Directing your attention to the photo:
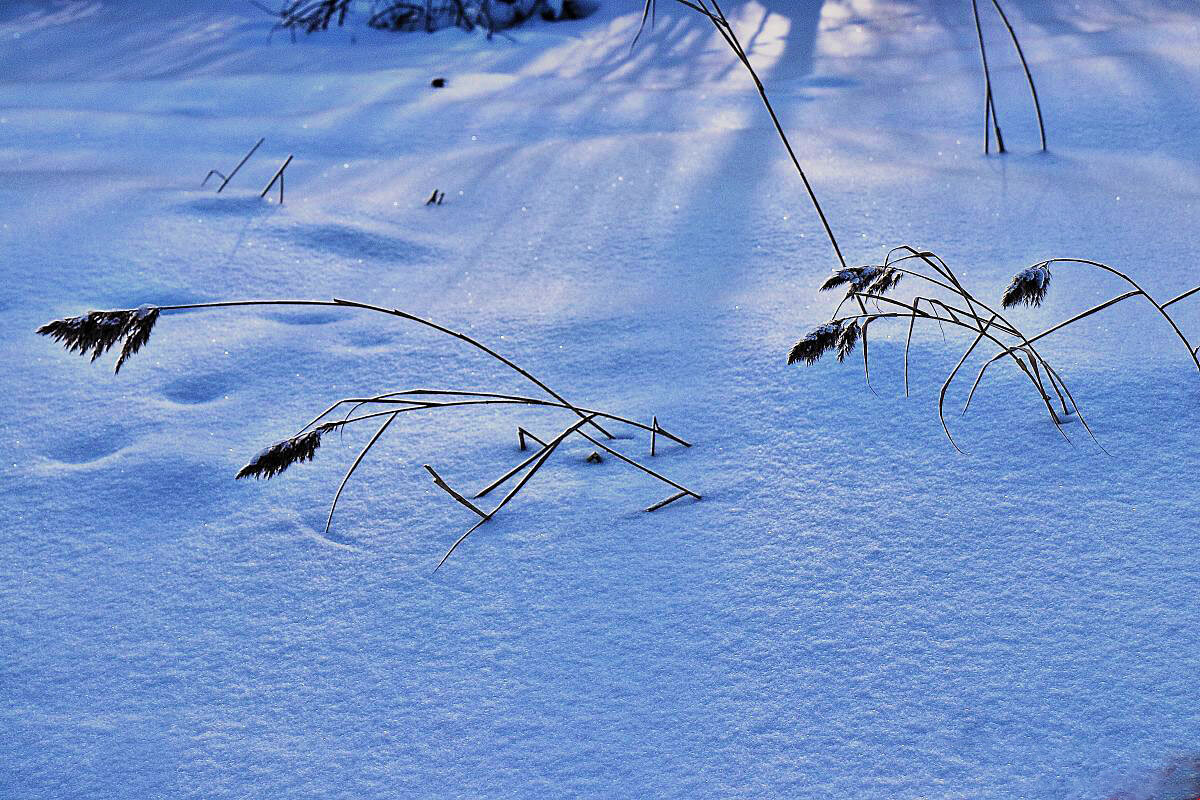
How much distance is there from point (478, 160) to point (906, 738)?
6.02ft

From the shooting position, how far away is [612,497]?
1104mm

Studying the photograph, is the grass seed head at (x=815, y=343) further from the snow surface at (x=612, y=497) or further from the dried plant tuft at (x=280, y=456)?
the dried plant tuft at (x=280, y=456)

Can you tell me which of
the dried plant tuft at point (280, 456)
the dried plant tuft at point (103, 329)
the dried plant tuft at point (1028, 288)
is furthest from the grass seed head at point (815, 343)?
the dried plant tuft at point (103, 329)

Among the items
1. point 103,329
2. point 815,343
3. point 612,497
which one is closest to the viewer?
point 103,329

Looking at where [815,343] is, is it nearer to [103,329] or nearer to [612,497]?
[612,497]

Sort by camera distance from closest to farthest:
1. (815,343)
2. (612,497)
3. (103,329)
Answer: (103,329)
(815,343)
(612,497)

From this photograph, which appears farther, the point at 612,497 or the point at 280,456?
the point at 612,497

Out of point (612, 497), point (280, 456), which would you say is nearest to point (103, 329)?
point (280, 456)

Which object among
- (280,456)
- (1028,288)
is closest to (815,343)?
(1028,288)

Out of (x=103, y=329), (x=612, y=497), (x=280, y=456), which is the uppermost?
(x=103, y=329)

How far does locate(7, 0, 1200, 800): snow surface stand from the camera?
30.8 inches

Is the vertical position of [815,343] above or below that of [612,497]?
above

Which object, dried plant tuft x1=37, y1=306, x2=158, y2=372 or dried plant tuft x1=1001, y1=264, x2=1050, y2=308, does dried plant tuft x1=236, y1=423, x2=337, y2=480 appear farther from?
dried plant tuft x1=1001, y1=264, x2=1050, y2=308

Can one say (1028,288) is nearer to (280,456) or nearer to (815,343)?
(815,343)
